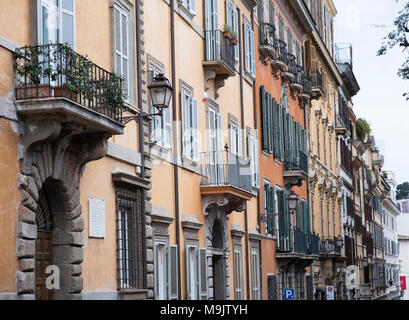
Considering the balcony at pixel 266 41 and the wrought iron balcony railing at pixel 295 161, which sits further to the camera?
the wrought iron balcony railing at pixel 295 161

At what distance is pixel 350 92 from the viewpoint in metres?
65.5

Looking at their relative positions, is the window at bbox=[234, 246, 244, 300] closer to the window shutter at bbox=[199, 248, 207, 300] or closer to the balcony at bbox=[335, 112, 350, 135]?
the window shutter at bbox=[199, 248, 207, 300]

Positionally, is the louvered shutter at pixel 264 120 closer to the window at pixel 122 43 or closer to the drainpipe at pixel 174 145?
the drainpipe at pixel 174 145

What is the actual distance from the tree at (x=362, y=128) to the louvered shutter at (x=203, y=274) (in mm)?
50429

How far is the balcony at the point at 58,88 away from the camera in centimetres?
1340

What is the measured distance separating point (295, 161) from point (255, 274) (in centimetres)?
852

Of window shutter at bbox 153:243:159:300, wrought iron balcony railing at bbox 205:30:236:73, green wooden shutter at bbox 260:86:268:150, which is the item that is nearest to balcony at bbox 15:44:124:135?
window shutter at bbox 153:243:159:300

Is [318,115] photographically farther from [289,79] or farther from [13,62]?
[13,62]

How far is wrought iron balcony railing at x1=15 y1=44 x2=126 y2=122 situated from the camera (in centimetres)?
1349

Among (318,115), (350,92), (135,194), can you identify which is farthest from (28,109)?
(350,92)

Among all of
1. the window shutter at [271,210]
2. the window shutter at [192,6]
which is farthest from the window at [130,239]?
the window shutter at [271,210]

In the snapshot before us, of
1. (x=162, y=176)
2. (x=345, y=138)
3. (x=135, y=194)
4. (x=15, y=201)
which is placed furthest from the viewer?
(x=345, y=138)

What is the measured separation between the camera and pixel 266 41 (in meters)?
33.1

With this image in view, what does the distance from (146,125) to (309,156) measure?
24.2 metres
